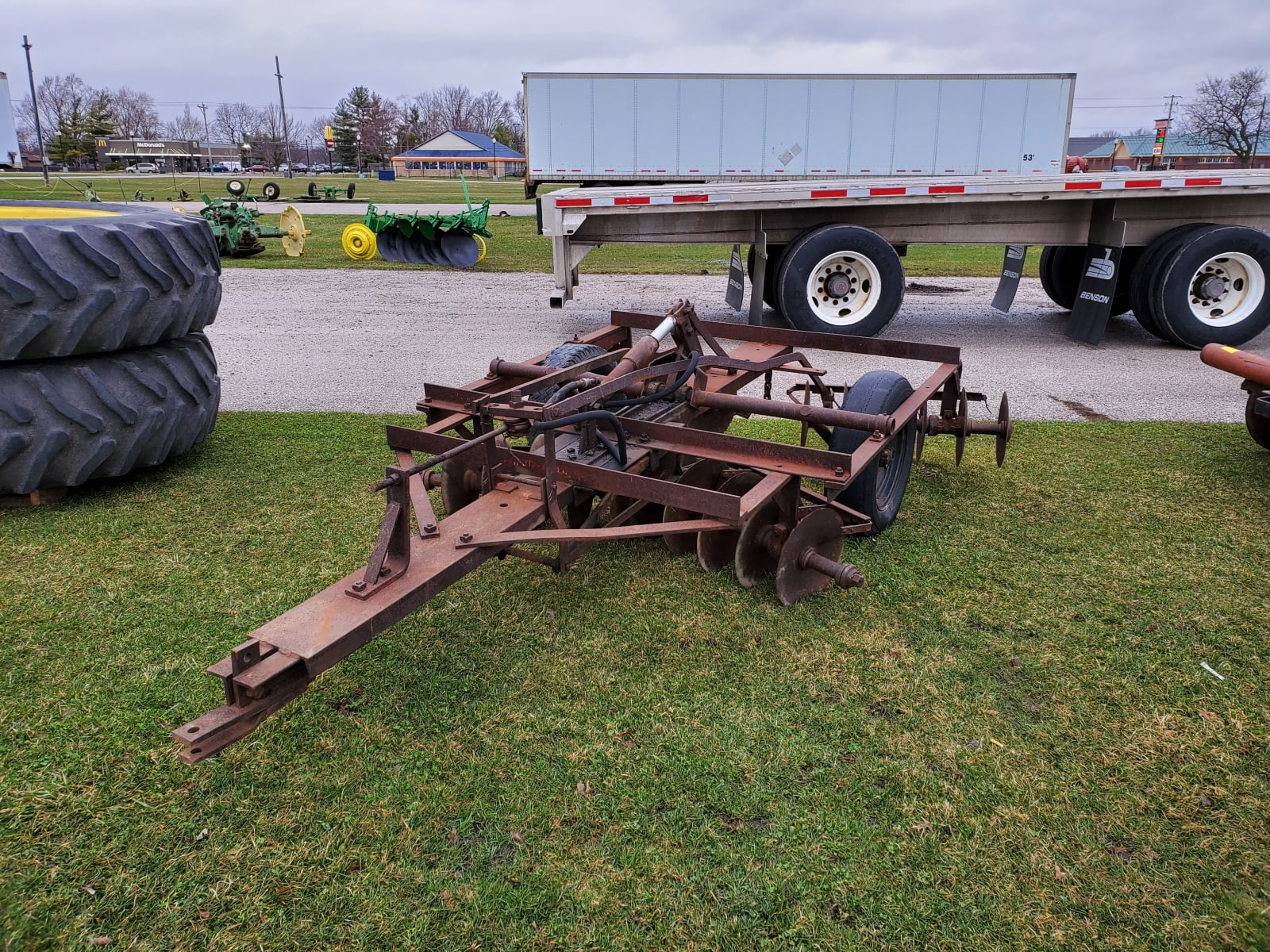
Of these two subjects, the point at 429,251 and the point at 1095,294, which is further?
the point at 429,251

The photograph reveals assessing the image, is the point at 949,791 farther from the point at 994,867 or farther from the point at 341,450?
the point at 341,450

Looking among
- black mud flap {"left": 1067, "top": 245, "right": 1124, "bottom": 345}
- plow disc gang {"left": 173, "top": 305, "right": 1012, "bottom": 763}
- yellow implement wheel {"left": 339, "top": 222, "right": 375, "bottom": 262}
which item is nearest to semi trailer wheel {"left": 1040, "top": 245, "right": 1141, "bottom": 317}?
black mud flap {"left": 1067, "top": 245, "right": 1124, "bottom": 345}

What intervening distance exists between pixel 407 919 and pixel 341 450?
11.6 feet

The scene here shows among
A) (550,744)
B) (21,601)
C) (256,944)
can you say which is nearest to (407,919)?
(256,944)

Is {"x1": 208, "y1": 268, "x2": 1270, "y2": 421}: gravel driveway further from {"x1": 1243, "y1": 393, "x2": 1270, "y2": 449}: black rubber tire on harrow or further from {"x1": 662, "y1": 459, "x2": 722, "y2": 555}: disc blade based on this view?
{"x1": 662, "y1": 459, "x2": 722, "y2": 555}: disc blade

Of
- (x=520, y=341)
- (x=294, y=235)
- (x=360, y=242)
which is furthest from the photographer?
(x=294, y=235)

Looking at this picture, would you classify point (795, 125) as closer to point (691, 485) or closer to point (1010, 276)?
point (1010, 276)

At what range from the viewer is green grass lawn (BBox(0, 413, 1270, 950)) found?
2203mm

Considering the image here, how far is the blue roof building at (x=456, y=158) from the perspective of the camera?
270 ft

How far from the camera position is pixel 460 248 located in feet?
45.8

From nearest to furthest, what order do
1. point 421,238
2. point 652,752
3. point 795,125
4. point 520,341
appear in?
point 652,752
point 520,341
point 421,238
point 795,125

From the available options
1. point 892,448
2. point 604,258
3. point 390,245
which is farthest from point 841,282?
point 390,245

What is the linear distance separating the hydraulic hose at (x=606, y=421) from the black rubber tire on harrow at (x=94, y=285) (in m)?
2.24

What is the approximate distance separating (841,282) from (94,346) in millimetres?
6221
